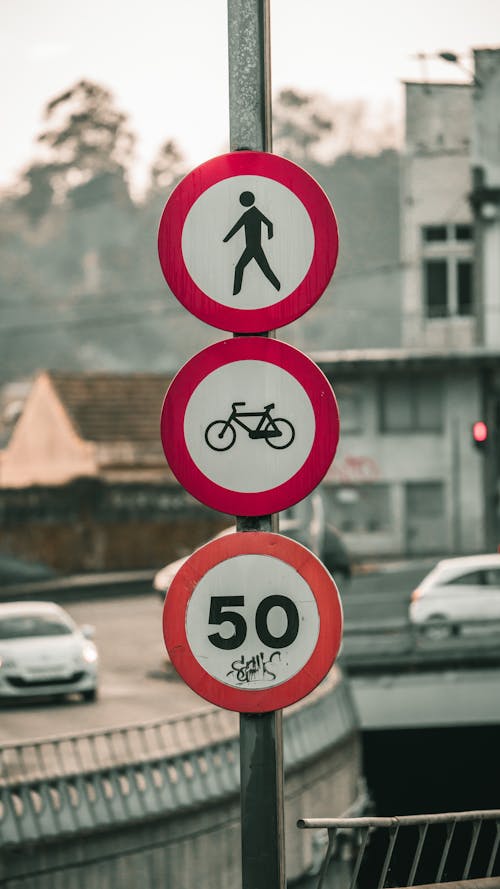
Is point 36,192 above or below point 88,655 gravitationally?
above

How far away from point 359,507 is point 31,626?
24.6m

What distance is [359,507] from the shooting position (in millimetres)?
45969

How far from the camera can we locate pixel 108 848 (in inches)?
589

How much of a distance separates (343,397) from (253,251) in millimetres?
43127

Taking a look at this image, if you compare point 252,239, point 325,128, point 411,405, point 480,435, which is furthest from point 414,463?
point 325,128

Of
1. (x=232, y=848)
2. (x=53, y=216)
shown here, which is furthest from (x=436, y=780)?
(x=53, y=216)

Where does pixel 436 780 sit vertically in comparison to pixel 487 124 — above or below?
below

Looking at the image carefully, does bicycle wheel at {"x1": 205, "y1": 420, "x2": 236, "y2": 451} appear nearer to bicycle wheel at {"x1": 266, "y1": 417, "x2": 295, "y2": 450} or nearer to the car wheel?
bicycle wheel at {"x1": 266, "y1": 417, "x2": 295, "y2": 450}

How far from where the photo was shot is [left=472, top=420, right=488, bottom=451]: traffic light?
27359mm

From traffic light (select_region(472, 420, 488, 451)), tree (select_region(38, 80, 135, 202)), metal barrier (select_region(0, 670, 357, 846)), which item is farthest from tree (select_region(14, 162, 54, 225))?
metal barrier (select_region(0, 670, 357, 846))

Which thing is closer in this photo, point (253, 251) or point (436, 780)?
point (253, 251)

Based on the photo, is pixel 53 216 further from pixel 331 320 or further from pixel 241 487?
pixel 241 487

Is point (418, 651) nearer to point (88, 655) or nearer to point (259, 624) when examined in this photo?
point (88, 655)

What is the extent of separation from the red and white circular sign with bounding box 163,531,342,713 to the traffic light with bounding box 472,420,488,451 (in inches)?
930
